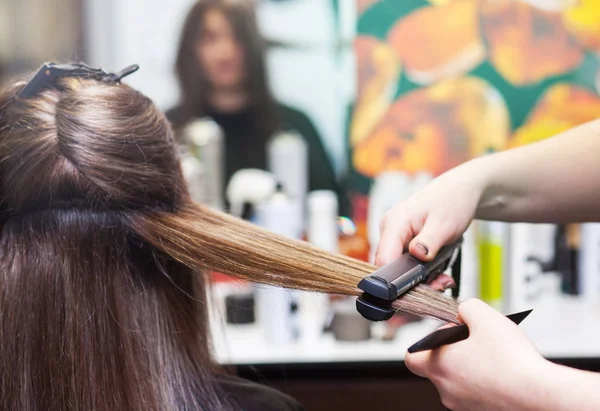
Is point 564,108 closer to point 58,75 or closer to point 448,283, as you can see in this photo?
point 448,283

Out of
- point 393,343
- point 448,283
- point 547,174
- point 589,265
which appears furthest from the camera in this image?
point 589,265

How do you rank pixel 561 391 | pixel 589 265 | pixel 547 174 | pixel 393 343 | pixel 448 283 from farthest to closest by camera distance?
1. pixel 589 265
2. pixel 393 343
3. pixel 547 174
4. pixel 448 283
5. pixel 561 391

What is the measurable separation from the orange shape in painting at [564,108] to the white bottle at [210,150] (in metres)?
0.85

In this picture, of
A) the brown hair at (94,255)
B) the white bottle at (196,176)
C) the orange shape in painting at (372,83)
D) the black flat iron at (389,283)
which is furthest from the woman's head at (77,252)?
the orange shape in painting at (372,83)

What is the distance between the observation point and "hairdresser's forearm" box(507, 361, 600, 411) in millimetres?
594

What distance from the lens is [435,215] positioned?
916mm

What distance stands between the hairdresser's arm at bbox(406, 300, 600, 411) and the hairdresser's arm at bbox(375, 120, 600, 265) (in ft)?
0.77

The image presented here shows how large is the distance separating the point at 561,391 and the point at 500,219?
0.48m

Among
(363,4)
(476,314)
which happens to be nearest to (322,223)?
(363,4)

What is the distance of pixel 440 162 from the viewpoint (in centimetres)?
171

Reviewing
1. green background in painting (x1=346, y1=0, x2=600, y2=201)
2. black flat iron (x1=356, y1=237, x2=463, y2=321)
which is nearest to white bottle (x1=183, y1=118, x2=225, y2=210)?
green background in painting (x1=346, y1=0, x2=600, y2=201)

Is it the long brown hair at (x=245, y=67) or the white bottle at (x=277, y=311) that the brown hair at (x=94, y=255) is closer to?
the white bottle at (x=277, y=311)

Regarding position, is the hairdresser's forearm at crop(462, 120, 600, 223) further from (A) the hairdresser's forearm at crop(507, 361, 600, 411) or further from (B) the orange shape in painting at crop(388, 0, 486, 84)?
(B) the orange shape in painting at crop(388, 0, 486, 84)

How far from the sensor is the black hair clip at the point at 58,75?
771 millimetres
